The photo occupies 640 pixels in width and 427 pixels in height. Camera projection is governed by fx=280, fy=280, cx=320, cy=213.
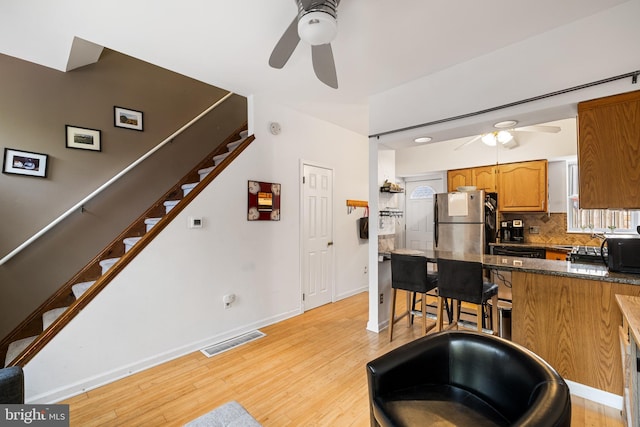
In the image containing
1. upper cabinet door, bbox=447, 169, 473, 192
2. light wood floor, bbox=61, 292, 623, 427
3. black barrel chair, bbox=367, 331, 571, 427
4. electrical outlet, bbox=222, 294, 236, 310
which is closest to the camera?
black barrel chair, bbox=367, 331, 571, 427

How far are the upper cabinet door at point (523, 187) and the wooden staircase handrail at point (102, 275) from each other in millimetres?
4026

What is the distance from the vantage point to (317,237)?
416cm

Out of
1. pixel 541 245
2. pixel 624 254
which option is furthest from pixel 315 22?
pixel 541 245

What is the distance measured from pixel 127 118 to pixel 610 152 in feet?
15.1

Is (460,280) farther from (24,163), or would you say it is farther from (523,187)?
(24,163)

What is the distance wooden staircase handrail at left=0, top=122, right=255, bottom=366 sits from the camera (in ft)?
6.78

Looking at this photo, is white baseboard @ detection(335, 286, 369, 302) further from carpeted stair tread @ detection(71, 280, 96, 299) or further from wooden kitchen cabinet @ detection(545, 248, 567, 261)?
carpeted stair tread @ detection(71, 280, 96, 299)

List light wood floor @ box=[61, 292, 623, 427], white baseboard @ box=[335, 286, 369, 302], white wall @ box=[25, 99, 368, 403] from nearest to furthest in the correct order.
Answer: light wood floor @ box=[61, 292, 623, 427] < white wall @ box=[25, 99, 368, 403] < white baseboard @ box=[335, 286, 369, 302]

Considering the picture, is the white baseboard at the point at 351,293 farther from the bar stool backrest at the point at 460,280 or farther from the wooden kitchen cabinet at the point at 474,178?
the wooden kitchen cabinet at the point at 474,178

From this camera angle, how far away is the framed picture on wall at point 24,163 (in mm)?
2590

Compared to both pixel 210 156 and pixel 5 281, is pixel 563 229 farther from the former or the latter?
pixel 5 281

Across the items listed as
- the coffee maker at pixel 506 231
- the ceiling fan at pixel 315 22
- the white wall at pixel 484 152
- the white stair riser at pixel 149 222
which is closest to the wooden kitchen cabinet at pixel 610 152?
the white wall at pixel 484 152

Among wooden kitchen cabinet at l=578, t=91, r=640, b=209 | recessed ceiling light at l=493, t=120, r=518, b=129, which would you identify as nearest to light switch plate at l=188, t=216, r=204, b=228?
recessed ceiling light at l=493, t=120, r=518, b=129

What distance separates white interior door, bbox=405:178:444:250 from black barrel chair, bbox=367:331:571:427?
4373 mm
